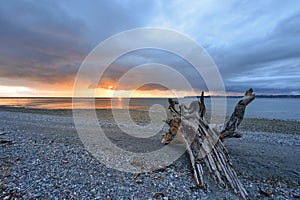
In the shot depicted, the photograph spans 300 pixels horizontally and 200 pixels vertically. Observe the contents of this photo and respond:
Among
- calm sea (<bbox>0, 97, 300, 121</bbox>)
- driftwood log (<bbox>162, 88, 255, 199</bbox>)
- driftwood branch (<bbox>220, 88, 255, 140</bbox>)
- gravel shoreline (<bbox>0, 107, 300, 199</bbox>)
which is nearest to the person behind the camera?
gravel shoreline (<bbox>0, 107, 300, 199</bbox>)

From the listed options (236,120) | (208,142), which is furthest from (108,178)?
(236,120)

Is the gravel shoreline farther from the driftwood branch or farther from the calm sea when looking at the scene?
→ the calm sea

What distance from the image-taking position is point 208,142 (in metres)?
6.10

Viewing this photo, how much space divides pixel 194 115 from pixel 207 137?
1494mm

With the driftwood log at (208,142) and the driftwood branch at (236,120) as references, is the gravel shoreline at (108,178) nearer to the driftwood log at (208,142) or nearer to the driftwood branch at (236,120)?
the driftwood log at (208,142)

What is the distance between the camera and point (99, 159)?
625 centimetres

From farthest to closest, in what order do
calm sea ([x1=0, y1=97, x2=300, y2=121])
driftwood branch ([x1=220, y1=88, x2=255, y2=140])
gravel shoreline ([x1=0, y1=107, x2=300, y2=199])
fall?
calm sea ([x1=0, y1=97, x2=300, y2=121])
driftwood branch ([x1=220, y1=88, x2=255, y2=140])
gravel shoreline ([x1=0, y1=107, x2=300, y2=199])

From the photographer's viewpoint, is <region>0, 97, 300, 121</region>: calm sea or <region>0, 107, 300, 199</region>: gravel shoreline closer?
<region>0, 107, 300, 199</region>: gravel shoreline

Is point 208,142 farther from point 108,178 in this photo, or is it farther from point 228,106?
point 228,106

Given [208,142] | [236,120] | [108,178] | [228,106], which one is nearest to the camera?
[108,178]

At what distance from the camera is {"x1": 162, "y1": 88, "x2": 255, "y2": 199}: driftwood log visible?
5.08 metres

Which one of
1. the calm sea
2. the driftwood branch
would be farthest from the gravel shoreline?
the calm sea

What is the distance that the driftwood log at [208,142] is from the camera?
508 cm

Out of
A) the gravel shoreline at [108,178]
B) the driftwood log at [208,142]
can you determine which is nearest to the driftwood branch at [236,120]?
the driftwood log at [208,142]
